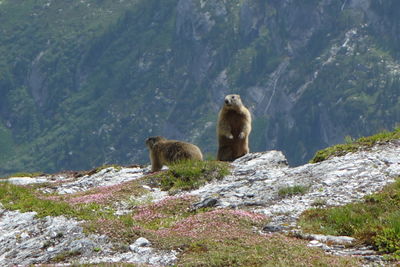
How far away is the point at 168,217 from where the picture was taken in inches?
773

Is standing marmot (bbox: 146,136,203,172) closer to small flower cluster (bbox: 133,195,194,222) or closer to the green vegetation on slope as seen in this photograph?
the green vegetation on slope

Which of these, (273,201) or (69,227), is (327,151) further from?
(69,227)

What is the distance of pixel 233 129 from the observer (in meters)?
30.1

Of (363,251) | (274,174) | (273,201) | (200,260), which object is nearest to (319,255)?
(363,251)

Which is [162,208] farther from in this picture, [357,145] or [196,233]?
[357,145]

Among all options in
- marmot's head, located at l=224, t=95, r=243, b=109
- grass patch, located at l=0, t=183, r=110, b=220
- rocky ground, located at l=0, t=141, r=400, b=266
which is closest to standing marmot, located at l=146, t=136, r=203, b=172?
marmot's head, located at l=224, t=95, r=243, b=109

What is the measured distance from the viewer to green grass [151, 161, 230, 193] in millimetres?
24797

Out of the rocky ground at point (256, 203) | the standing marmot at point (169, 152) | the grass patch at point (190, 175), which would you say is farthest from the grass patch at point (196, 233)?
the standing marmot at point (169, 152)

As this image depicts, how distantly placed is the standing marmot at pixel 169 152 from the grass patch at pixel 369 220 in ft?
42.6

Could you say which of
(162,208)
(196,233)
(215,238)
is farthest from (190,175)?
(215,238)

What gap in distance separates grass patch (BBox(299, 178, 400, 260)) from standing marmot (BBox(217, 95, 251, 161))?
11969 mm

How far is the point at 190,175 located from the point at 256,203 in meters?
5.69

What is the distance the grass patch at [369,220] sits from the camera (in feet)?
47.5

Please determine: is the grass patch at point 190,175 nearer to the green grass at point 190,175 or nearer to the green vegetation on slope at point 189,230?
the green grass at point 190,175
